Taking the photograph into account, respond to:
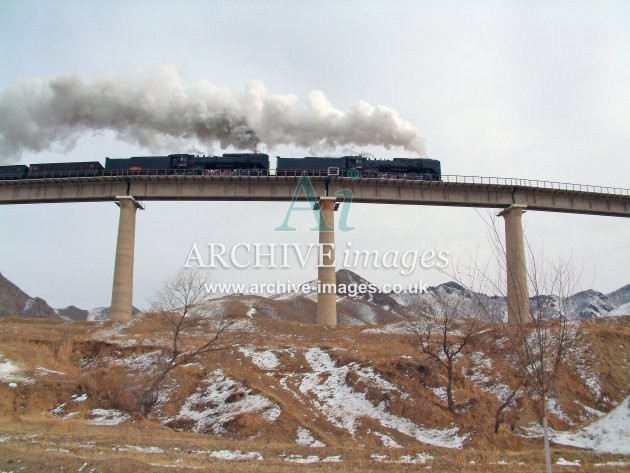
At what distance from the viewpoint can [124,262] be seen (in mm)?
51438

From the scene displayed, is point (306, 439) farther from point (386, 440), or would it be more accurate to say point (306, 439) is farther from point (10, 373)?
point (10, 373)

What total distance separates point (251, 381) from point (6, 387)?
11767mm

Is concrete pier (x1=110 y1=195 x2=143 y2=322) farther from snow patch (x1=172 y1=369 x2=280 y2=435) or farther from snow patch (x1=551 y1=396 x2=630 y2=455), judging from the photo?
snow patch (x1=551 y1=396 x2=630 y2=455)

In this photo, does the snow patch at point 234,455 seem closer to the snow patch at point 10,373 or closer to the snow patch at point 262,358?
the snow patch at point 10,373

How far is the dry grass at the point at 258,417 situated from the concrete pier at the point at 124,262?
13.7 feet

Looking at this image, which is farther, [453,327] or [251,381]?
A: [453,327]

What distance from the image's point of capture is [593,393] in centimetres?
3091

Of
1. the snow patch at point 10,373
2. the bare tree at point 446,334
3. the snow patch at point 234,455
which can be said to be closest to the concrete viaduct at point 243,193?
the bare tree at point 446,334

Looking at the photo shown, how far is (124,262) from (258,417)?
32.2m

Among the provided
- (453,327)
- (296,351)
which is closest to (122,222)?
(296,351)

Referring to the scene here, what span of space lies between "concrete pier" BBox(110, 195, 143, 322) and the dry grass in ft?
13.7

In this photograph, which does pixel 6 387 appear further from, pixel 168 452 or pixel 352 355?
pixel 352 355

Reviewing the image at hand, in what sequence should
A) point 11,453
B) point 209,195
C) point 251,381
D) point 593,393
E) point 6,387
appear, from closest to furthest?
point 11,453, point 6,387, point 251,381, point 593,393, point 209,195

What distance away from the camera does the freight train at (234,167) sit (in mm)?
53000
